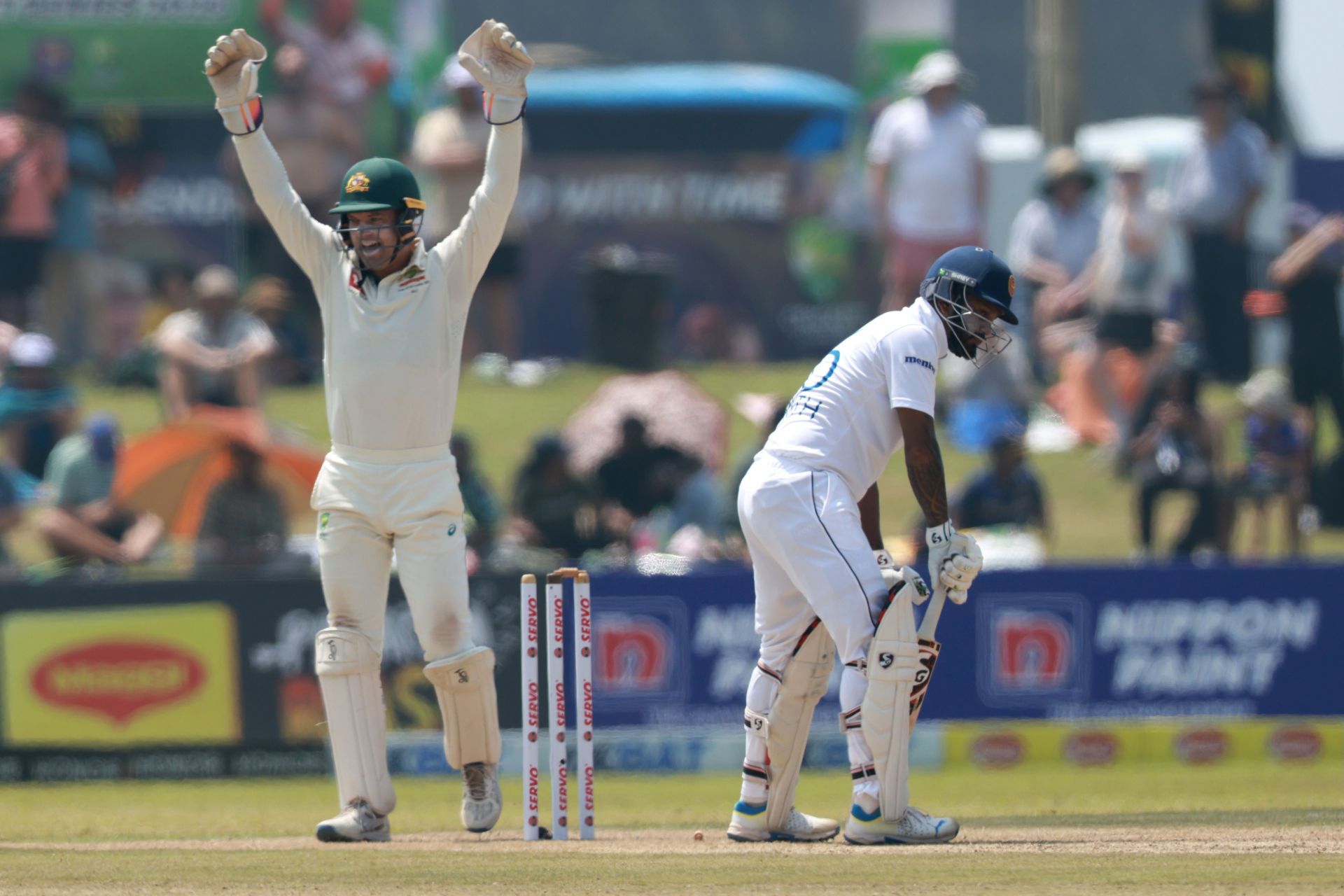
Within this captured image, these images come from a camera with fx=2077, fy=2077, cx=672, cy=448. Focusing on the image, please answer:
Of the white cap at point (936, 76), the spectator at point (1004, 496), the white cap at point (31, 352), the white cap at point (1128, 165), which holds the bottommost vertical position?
the spectator at point (1004, 496)

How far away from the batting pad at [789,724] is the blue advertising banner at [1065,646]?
4743 millimetres

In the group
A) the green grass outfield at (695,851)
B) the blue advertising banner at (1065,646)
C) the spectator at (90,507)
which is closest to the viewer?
the green grass outfield at (695,851)

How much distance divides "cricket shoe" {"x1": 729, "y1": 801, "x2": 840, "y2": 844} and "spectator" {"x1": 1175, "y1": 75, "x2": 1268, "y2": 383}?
10.3 meters

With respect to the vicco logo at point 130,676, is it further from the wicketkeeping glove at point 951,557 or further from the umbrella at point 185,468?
the wicketkeeping glove at point 951,557

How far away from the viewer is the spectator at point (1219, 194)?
1608 centimetres

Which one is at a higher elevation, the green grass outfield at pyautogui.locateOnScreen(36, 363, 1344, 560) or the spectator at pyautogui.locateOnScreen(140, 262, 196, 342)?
the spectator at pyautogui.locateOnScreen(140, 262, 196, 342)

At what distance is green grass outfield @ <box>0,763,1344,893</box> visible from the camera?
5816 mm

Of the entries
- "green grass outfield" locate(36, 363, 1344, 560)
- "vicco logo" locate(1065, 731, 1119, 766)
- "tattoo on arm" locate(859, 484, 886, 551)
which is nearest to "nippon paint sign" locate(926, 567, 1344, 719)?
"vicco logo" locate(1065, 731, 1119, 766)

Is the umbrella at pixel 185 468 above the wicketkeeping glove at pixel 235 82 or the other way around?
the other way around

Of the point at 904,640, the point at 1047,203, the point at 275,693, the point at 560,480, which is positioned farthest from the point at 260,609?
the point at 1047,203

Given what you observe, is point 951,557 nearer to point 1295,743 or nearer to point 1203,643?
point 1203,643

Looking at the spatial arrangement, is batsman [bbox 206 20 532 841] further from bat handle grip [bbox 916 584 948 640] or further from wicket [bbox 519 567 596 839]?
bat handle grip [bbox 916 584 948 640]

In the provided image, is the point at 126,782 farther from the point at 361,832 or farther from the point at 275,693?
the point at 361,832

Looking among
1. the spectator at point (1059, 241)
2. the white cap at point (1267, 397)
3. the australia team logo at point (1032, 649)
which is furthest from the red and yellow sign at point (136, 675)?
the spectator at point (1059, 241)
